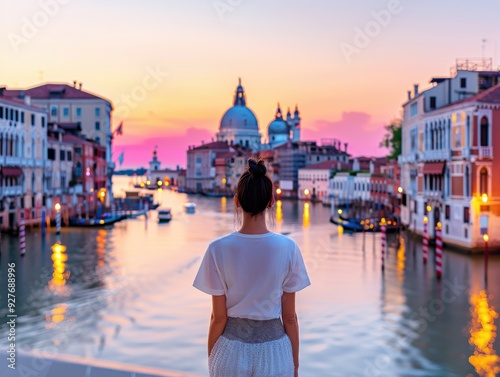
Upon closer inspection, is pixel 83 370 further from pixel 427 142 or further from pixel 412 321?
pixel 427 142

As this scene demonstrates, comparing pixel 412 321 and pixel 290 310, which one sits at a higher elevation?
pixel 290 310

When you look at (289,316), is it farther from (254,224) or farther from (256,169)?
(256,169)

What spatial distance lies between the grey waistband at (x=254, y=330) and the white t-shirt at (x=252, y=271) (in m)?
0.03

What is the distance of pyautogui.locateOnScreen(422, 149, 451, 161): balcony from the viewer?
65.1 feet

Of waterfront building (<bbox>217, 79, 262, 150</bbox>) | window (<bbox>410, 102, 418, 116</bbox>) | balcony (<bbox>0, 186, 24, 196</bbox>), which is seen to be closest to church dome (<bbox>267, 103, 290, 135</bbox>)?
waterfront building (<bbox>217, 79, 262, 150</bbox>)

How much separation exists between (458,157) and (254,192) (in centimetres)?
1744

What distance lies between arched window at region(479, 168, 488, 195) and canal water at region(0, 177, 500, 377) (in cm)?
172

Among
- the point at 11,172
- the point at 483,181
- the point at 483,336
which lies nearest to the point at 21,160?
the point at 11,172

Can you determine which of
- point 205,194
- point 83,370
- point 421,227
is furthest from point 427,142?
point 205,194

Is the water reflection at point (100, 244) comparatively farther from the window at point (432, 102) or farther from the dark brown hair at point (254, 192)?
the dark brown hair at point (254, 192)

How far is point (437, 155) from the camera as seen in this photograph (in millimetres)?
20688

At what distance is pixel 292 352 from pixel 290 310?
145mm

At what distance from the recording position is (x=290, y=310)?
8.20 ft

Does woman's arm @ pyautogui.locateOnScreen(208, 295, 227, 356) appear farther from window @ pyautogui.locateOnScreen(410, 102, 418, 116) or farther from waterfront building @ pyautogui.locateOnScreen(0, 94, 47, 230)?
window @ pyautogui.locateOnScreen(410, 102, 418, 116)
